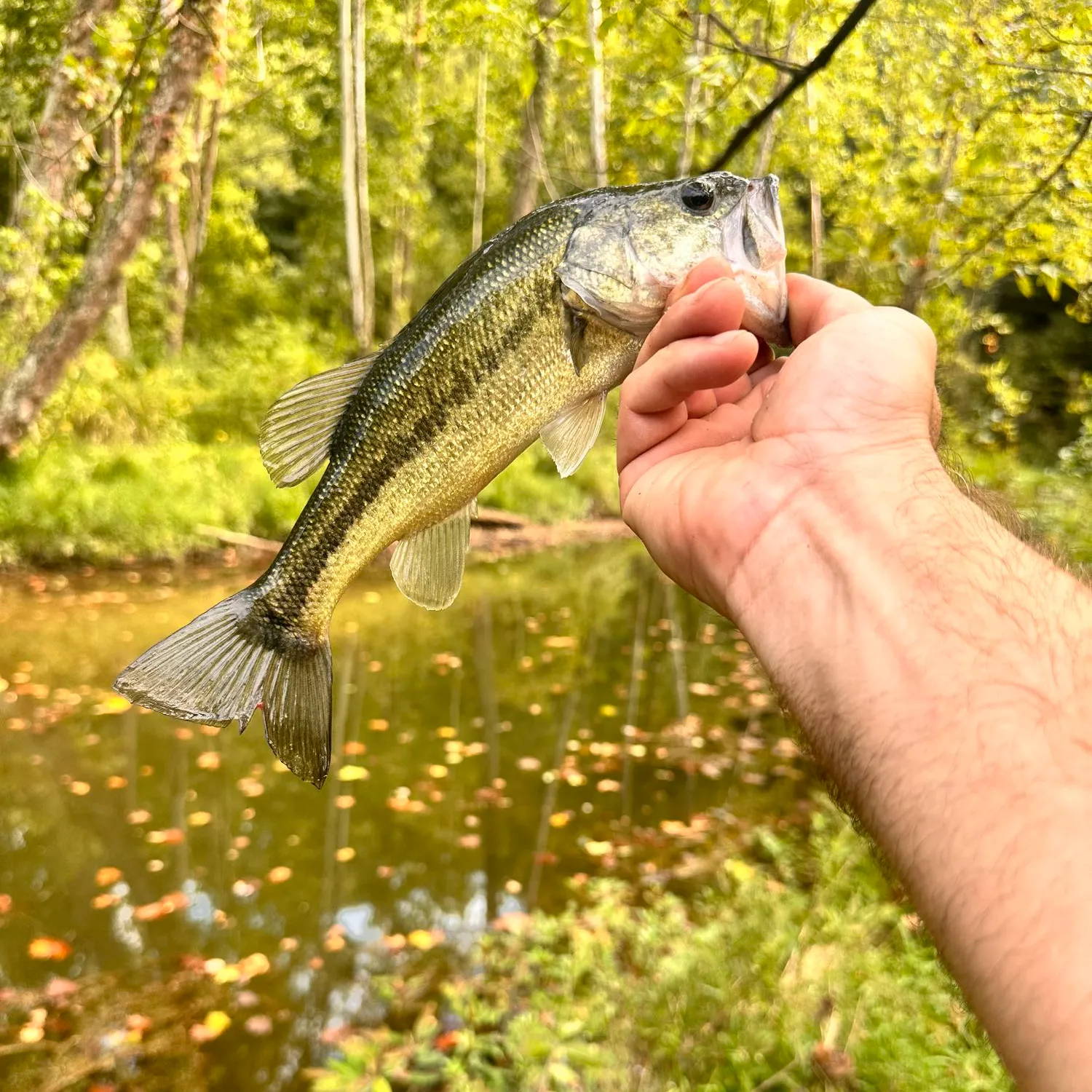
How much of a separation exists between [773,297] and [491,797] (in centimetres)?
504

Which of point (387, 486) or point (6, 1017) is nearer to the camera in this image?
point (387, 486)

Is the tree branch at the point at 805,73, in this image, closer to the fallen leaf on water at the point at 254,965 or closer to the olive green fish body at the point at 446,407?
the olive green fish body at the point at 446,407

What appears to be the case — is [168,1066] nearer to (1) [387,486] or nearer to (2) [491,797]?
(2) [491,797]

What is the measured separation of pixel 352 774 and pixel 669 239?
5410 millimetres

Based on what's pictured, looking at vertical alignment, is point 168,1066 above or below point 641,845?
above

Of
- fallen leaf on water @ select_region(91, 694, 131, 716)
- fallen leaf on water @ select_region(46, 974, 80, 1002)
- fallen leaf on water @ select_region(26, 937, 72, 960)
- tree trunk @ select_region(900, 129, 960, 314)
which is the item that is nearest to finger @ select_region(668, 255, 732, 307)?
tree trunk @ select_region(900, 129, 960, 314)

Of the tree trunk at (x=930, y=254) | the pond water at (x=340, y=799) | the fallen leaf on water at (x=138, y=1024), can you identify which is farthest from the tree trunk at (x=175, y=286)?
the fallen leaf on water at (x=138, y=1024)

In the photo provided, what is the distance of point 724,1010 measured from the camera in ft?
10.3

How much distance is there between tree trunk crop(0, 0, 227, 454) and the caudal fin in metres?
3.91

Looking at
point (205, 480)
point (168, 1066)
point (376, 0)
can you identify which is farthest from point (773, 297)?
point (376, 0)

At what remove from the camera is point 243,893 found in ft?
16.2

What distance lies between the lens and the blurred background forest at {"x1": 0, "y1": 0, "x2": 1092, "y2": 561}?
4035 mm

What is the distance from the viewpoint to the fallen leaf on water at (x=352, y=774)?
6223mm

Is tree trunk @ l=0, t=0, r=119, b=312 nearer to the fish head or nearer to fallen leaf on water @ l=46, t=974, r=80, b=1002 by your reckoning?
fallen leaf on water @ l=46, t=974, r=80, b=1002
